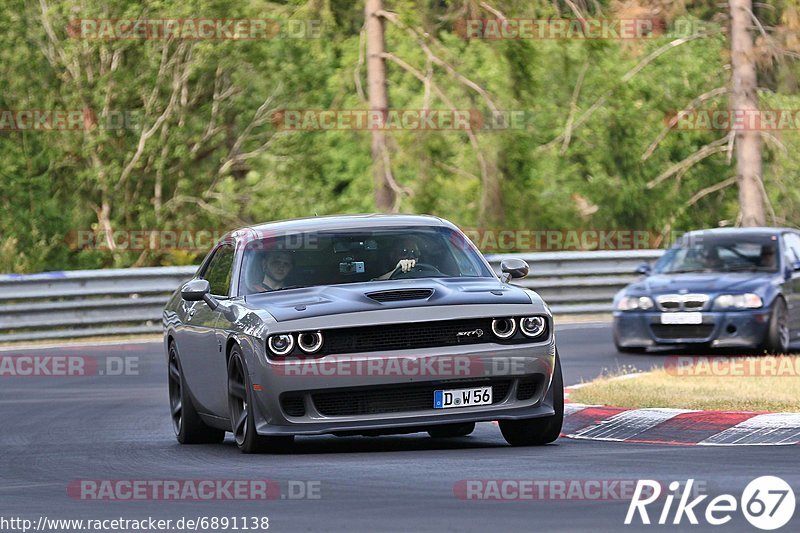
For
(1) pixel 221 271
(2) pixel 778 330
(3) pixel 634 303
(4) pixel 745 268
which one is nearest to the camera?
(1) pixel 221 271

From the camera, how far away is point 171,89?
38.8 meters

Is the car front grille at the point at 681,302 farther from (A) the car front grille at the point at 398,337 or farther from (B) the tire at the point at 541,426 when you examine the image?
(A) the car front grille at the point at 398,337

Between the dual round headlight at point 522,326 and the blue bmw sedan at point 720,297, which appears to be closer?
the dual round headlight at point 522,326

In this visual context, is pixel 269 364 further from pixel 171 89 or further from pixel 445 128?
pixel 171 89

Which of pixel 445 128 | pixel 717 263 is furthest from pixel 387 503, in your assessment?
pixel 445 128

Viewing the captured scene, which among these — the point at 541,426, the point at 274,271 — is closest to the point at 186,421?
the point at 274,271

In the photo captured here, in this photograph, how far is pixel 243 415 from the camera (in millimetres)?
11414

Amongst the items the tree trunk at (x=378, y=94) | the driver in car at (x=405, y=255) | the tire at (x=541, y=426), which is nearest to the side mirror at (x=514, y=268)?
the driver in car at (x=405, y=255)

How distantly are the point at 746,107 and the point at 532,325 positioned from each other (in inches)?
874

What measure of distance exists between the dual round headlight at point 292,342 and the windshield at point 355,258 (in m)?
0.90

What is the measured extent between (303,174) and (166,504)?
3202 centimetres

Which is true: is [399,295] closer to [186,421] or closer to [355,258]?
[355,258]

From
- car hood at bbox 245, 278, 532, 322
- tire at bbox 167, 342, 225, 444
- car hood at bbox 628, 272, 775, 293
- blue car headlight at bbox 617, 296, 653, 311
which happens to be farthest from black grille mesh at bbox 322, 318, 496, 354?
blue car headlight at bbox 617, 296, 653, 311

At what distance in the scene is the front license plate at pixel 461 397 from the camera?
11.0 meters
